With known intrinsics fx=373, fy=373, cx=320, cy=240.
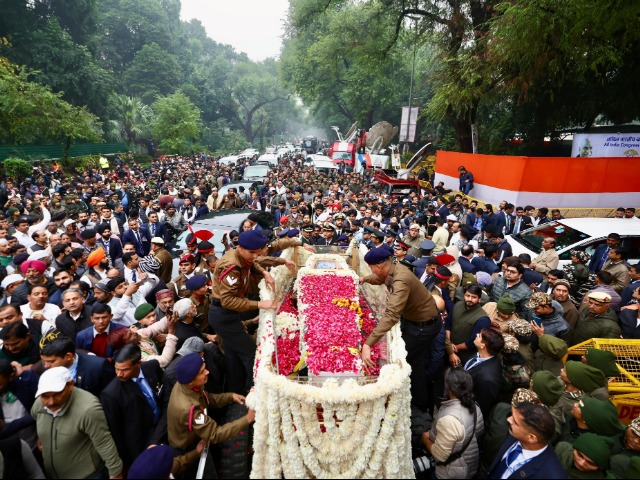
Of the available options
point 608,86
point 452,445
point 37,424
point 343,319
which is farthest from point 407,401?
point 608,86

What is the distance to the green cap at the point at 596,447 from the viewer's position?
8.77 feet

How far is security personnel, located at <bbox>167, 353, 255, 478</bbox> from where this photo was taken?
3186mm

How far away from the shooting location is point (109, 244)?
7980mm

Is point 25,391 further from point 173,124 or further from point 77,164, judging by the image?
point 173,124

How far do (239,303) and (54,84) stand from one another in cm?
3567

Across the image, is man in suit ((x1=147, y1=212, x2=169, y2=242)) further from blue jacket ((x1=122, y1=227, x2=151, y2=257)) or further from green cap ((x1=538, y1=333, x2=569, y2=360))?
green cap ((x1=538, y1=333, x2=569, y2=360))

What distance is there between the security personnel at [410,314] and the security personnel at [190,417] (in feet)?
5.31

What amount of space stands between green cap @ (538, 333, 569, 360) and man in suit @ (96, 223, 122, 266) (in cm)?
766

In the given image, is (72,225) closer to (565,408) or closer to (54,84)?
(565,408)

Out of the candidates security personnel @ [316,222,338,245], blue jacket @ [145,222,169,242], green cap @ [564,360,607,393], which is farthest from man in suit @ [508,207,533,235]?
blue jacket @ [145,222,169,242]

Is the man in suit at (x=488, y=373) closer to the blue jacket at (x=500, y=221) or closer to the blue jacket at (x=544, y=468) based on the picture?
the blue jacket at (x=544, y=468)

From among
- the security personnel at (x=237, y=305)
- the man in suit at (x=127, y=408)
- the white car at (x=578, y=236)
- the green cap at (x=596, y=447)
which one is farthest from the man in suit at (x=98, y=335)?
the white car at (x=578, y=236)

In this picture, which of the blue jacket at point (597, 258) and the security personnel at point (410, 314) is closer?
the security personnel at point (410, 314)

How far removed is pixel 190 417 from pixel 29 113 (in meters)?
26.2
